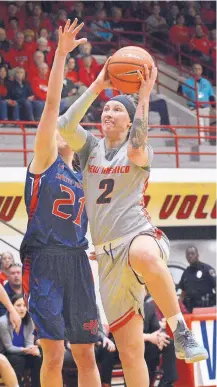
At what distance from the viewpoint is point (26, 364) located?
10594 mm

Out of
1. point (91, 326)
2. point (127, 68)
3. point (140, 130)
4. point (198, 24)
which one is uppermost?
point (127, 68)

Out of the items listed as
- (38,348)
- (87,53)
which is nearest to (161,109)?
(87,53)

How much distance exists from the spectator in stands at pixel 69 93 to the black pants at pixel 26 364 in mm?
4893

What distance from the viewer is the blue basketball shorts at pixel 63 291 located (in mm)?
6969

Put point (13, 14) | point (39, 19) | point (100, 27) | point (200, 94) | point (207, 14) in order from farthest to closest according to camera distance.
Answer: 1. point (207, 14)
2. point (100, 27)
3. point (200, 94)
4. point (39, 19)
5. point (13, 14)

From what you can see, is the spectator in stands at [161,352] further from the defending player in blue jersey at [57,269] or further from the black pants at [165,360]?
the defending player in blue jersey at [57,269]

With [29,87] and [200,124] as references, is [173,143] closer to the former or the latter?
[200,124]

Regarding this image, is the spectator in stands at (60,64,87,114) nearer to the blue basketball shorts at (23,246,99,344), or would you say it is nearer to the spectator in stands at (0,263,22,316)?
the spectator in stands at (0,263,22,316)

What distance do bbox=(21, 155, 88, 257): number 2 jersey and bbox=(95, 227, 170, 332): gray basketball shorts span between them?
0.34 metres

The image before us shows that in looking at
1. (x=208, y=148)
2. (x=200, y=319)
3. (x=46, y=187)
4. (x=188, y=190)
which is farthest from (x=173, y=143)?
(x=46, y=187)

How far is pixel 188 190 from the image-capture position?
1431cm

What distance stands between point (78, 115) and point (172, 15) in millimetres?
12202

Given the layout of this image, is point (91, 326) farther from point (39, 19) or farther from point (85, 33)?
point (85, 33)

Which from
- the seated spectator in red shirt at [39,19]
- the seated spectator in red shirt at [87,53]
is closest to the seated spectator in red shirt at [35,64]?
the seated spectator in red shirt at [87,53]
